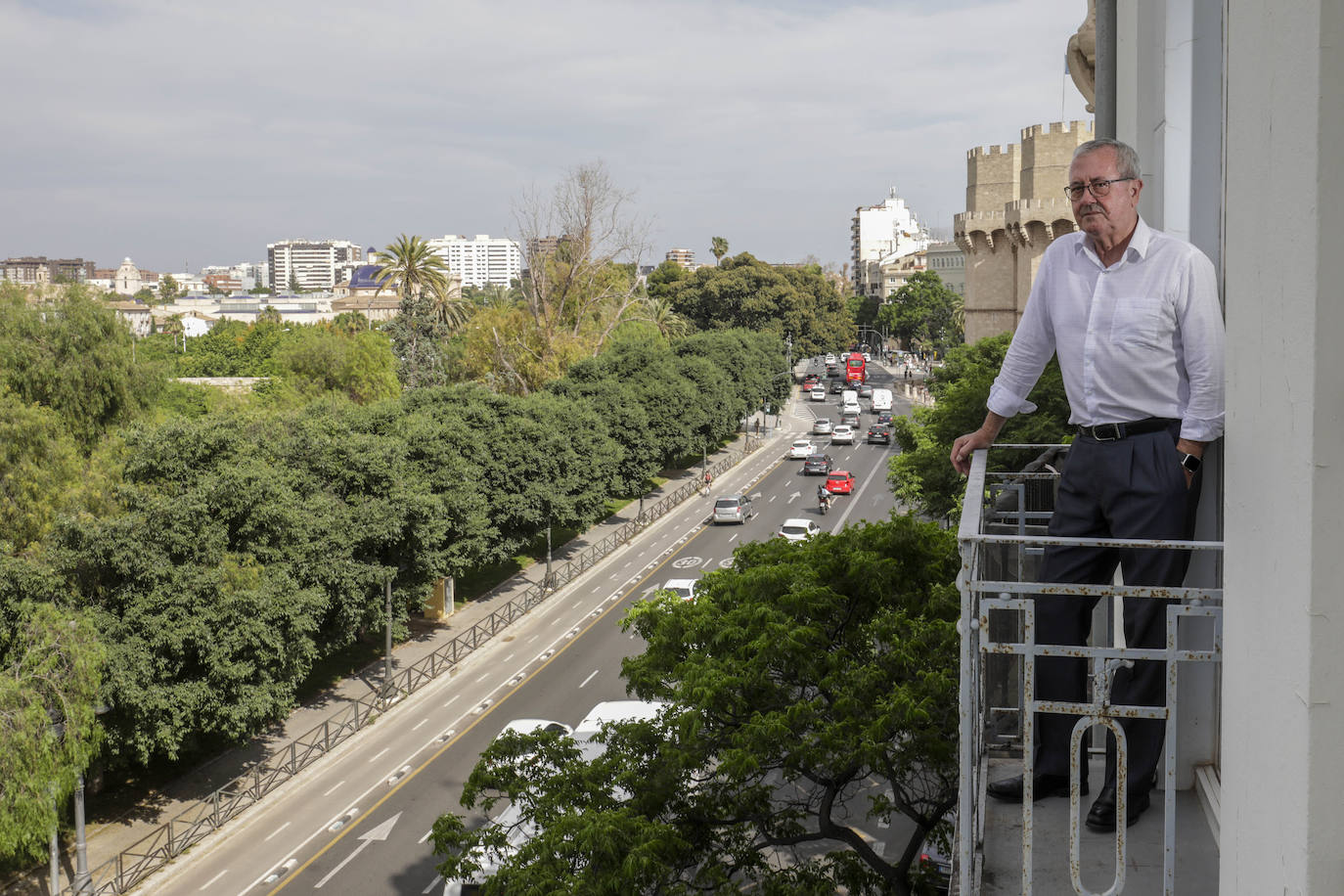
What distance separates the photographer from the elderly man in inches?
172

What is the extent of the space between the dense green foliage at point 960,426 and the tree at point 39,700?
1467 centimetres

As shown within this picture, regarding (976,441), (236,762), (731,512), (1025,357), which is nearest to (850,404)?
(731,512)

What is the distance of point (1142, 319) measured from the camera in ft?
14.5

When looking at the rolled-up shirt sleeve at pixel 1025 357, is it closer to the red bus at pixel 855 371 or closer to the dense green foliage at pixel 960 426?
the dense green foliage at pixel 960 426

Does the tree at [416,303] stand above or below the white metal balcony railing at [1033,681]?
above

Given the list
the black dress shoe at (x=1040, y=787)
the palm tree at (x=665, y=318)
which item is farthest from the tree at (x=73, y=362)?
the palm tree at (x=665, y=318)

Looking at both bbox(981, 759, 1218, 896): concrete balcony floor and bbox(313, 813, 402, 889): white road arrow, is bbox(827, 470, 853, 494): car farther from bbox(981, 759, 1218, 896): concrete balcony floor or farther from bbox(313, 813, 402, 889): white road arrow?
bbox(981, 759, 1218, 896): concrete balcony floor

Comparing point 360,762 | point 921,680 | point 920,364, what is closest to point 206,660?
point 360,762

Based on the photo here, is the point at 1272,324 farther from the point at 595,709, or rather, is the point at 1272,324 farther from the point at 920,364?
the point at 920,364

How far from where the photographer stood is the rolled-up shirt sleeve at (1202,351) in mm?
4281

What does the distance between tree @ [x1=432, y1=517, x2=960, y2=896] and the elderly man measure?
5.06 m

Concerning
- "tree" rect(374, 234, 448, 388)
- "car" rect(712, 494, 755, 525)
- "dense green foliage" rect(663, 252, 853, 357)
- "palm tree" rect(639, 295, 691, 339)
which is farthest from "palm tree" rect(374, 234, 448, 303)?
"dense green foliage" rect(663, 252, 853, 357)

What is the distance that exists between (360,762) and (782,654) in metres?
15.6

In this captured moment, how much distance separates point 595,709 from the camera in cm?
2344
